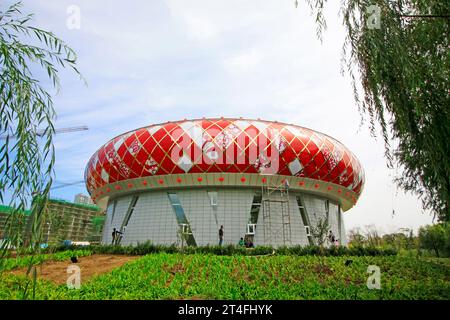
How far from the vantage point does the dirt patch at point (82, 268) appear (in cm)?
994

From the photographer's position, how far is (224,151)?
1930 cm

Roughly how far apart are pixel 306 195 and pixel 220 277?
14.4 metres

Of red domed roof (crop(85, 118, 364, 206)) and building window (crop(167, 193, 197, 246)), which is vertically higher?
red domed roof (crop(85, 118, 364, 206))

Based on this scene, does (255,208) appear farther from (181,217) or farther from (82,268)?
(82,268)

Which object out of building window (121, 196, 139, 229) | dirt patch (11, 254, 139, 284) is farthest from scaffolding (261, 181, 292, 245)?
dirt patch (11, 254, 139, 284)

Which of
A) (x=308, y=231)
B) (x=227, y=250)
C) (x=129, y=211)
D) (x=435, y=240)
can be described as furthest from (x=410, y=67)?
(x=435, y=240)

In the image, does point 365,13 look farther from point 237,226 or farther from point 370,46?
point 237,226

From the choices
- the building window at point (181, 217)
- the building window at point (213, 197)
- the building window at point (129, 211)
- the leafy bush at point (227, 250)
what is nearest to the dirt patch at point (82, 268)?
the leafy bush at point (227, 250)

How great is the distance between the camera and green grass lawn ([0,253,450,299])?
281 inches

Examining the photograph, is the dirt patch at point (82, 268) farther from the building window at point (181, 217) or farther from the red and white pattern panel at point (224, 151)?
the red and white pattern panel at point (224, 151)

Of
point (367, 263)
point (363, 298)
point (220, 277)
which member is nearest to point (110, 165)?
point (220, 277)

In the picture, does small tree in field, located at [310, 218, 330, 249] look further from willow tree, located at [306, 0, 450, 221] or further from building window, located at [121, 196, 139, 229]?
building window, located at [121, 196, 139, 229]

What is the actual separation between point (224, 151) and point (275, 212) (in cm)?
531

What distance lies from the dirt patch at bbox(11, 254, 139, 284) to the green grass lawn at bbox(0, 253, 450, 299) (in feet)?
2.87
